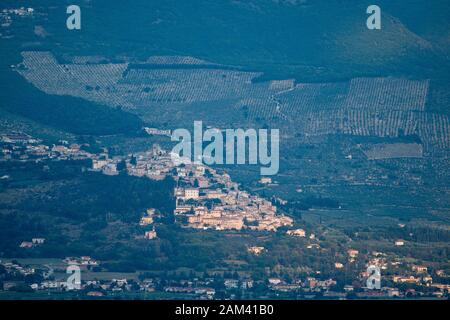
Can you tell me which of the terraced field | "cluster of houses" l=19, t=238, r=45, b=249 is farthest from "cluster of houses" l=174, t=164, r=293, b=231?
the terraced field

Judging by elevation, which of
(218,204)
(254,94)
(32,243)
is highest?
(254,94)

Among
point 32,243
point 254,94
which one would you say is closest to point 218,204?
point 32,243

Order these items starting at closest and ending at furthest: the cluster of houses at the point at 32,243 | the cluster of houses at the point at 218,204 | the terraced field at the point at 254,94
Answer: the cluster of houses at the point at 32,243 → the cluster of houses at the point at 218,204 → the terraced field at the point at 254,94

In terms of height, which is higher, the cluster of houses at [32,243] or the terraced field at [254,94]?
the terraced field at [254,94]

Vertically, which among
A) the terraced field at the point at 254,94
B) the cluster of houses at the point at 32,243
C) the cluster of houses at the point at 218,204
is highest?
the terraced field at the point at 254,94

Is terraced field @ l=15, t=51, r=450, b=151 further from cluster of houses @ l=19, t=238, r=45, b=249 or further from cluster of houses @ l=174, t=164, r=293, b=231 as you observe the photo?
cluster of houses @ l=19, t=238, r=45, b=249

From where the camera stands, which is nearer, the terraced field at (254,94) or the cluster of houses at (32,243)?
the cluster of houses at (32,243)

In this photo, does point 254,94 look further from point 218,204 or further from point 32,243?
point 32,243

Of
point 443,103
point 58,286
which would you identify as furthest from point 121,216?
point 443,103

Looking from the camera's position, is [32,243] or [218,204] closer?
[32,243]

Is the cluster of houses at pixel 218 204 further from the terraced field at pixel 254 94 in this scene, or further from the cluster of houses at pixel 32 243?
the terraced field at pixel 254 94

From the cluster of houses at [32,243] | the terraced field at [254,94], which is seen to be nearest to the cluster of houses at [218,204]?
the cluster of houses at [32,243]
